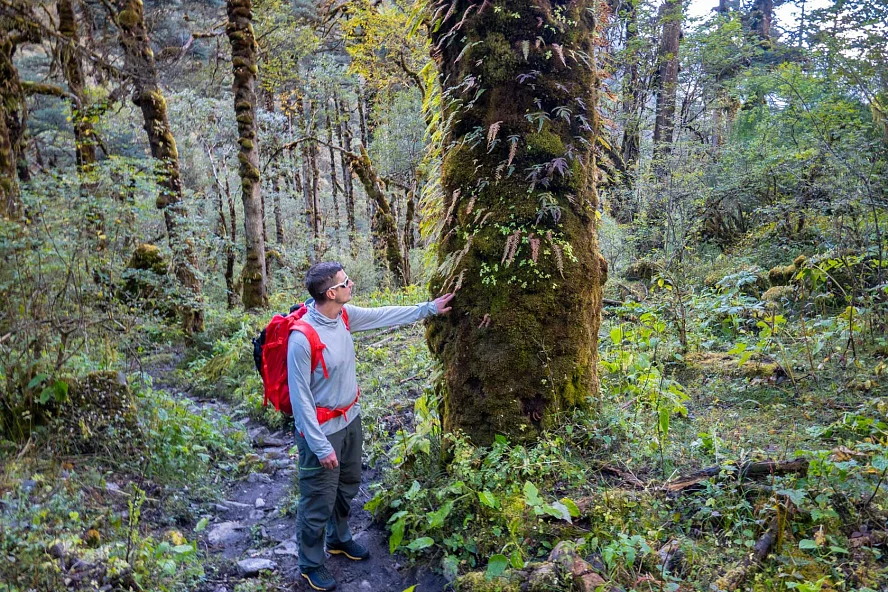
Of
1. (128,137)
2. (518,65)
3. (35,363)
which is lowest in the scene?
(35,363)

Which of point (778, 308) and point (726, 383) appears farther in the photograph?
point (778, 308)

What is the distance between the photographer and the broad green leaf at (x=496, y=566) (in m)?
3.29

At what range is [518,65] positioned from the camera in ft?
14.6

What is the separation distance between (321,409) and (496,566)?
169 centimetres

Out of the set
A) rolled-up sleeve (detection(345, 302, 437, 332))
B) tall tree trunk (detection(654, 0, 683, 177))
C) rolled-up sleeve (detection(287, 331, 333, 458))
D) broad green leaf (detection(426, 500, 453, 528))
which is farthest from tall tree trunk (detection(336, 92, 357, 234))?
broad green leaf (detection(426, 500, 453, 528))

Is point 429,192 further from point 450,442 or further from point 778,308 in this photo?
point 778,308

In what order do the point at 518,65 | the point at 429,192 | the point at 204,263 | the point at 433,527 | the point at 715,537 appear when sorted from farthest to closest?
the point at 204,263, the point at 429,192, the point at 518,65, the point at 433,527, the point at 715,537

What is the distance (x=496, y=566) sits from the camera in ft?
10.9

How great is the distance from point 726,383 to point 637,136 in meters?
12.0

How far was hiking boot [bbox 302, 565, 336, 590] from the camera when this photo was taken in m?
4.08

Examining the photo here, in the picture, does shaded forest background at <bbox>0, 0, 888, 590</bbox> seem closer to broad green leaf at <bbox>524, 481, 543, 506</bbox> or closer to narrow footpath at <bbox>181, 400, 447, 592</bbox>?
broad green leaf at <bbox>524, 481, 543, 506</bbox>

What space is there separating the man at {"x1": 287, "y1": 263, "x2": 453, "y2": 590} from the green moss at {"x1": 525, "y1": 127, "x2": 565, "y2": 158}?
1845 mm

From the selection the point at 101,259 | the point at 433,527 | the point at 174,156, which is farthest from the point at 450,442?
the point at 174,156

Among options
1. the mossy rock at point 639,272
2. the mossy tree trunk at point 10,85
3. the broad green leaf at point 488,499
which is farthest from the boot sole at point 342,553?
the mossy rock at point 639,272
